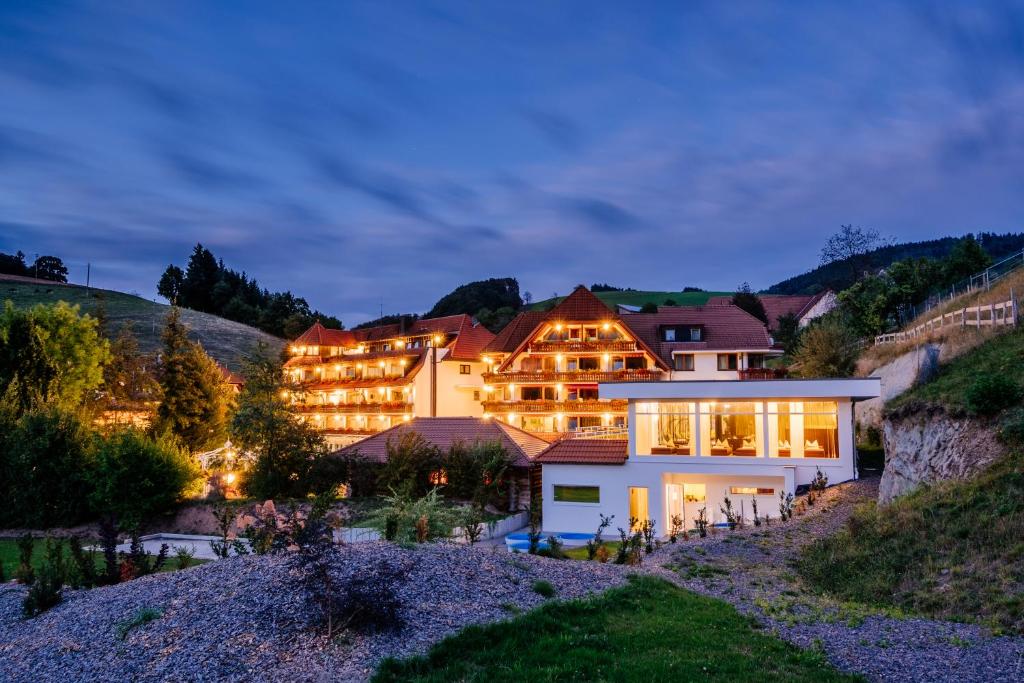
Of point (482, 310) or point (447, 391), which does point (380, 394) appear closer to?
point (447, 391)

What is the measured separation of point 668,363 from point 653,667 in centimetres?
3968

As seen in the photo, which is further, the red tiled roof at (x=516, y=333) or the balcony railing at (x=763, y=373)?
the red tiled roof at (x=516, y=333)

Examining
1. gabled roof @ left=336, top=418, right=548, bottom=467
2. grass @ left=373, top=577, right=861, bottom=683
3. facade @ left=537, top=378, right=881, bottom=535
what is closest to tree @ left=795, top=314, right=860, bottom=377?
facade @ left=537, top=378, right=881, bottom=535

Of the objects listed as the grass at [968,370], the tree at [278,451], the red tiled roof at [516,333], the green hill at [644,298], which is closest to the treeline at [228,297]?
the green hill at [644,298]

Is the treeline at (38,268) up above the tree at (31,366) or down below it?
above

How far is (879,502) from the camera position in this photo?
Result: 752 inches

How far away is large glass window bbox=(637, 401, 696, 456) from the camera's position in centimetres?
2644

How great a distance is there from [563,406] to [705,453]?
1972cm

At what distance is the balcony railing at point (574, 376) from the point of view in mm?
44281

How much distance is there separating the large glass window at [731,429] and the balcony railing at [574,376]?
1738 cm

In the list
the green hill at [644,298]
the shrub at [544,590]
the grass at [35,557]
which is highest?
the green hill at [644,298]

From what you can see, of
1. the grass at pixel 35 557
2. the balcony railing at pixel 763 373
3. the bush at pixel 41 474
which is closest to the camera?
the grass at pixel 35 557

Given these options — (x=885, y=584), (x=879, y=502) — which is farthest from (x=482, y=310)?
(x=885, y=584)

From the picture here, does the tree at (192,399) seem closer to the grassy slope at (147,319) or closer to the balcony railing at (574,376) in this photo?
the balcony railing at (574,376)
